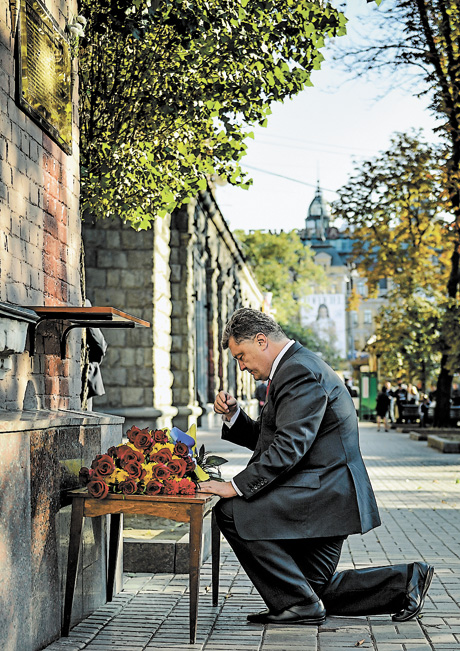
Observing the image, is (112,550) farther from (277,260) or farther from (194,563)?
(277,260)

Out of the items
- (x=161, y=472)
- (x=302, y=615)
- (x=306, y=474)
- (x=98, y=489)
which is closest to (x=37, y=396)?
(x=98, y=489)

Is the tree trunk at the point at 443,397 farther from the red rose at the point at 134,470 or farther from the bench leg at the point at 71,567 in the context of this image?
the bench leg at the point at 71,567

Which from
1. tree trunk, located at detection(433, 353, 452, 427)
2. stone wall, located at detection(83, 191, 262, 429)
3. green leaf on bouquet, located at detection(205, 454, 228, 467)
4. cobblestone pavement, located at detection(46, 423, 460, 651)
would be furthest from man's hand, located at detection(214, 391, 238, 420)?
tree trunk, located at detection(433, 353, 452, 427)

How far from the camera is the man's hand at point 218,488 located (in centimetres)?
527

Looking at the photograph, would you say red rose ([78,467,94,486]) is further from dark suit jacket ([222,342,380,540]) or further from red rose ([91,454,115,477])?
dark suit jacket ([222,342,380,540])

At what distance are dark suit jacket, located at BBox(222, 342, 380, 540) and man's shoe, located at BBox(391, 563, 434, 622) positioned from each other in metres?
0.42

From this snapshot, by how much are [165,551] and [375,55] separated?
14.6 metres

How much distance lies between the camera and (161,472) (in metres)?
5.23

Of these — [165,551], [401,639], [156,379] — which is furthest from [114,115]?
[156,379]

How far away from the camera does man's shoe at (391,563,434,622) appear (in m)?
5.45

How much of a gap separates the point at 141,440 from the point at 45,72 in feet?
8.11

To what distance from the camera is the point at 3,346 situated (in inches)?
194

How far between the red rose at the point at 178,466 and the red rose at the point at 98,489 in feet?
1.16

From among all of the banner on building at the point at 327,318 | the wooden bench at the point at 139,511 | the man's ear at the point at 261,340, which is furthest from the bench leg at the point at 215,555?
the banner on building at the point at 327,318
